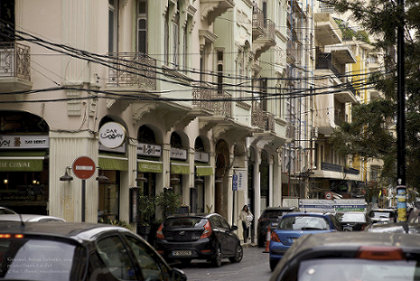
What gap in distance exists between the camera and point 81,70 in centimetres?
2406

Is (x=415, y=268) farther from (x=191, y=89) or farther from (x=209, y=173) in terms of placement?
(x=209, y=173)

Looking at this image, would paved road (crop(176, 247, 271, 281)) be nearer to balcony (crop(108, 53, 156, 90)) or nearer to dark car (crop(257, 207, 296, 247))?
balcony (crop(108, 53, 156, 90))

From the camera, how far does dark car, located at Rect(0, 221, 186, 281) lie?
6656 millimetres

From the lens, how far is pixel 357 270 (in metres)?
5.22

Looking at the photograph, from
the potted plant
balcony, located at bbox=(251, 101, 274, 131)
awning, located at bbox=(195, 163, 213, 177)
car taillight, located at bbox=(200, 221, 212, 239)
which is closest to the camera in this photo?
car taillight, located at bbox=(200, 221, 212, 239)

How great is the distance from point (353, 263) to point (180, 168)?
26860mm

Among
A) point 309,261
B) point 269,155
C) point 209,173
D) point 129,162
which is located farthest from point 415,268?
point 269,155

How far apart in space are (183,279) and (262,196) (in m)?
40.2

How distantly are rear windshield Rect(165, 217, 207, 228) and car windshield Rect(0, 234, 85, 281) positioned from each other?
1601 centimetres

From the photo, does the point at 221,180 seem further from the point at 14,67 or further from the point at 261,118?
the point at 14,67

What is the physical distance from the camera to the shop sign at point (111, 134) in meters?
23.6

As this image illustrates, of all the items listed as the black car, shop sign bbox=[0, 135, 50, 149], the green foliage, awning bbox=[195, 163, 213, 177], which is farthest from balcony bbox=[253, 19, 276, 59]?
the black car

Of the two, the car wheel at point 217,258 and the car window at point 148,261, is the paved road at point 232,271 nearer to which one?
the car wheel at point 217,258

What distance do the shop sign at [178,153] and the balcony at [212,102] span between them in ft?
6.40
